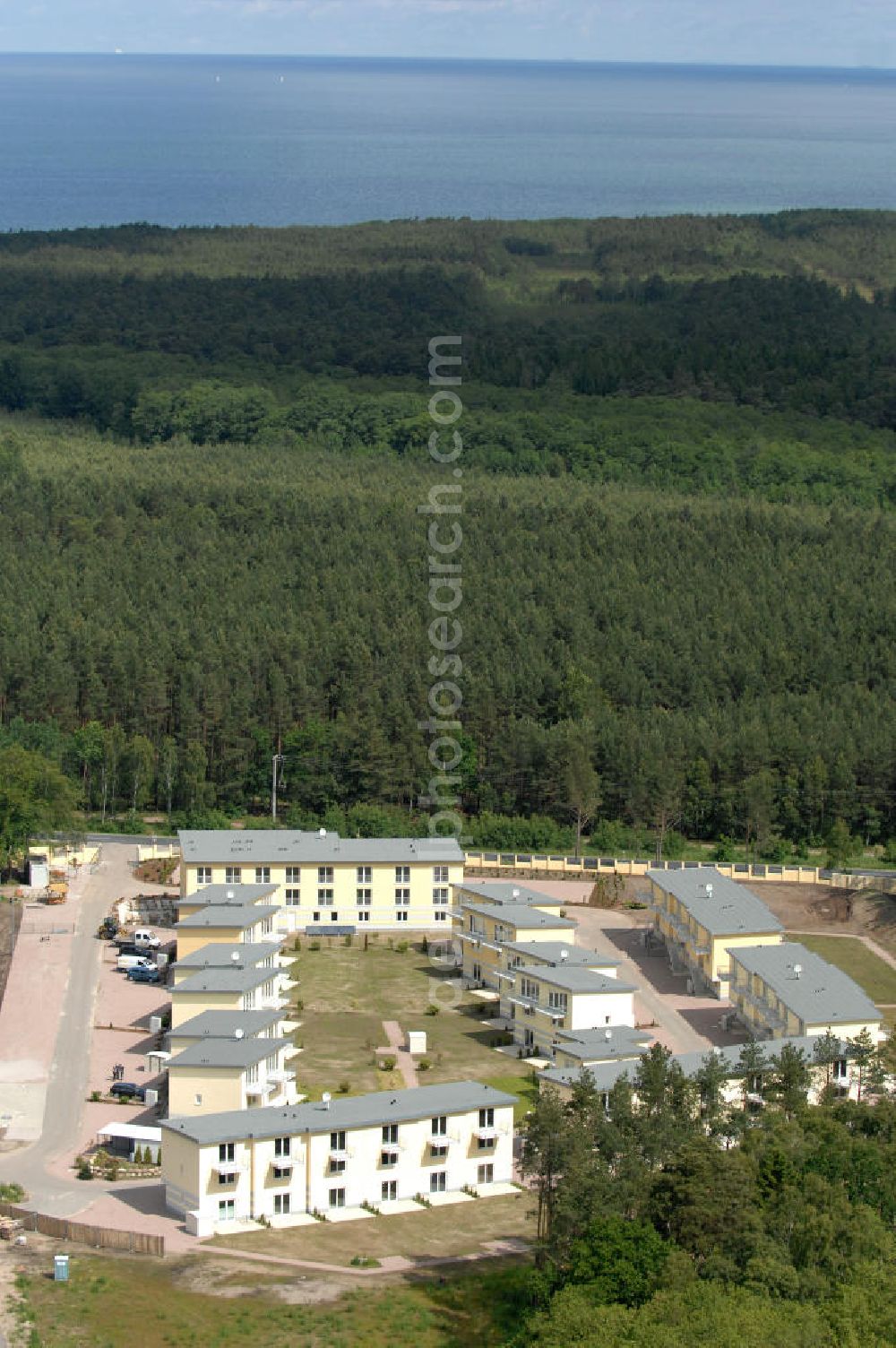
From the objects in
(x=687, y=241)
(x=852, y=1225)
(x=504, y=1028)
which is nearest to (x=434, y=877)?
(x=504, y=1028)

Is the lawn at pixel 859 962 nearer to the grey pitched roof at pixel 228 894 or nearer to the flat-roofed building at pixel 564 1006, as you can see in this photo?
the flat-roofed building at pixel 564 1006

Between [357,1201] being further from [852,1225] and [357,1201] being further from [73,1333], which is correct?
[852,1225]

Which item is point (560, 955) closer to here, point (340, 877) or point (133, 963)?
point (340, 877)

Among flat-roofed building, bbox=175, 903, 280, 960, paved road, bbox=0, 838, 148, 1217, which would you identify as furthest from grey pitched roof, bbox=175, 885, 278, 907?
paved road, bbox=0, 838, 148, 1217

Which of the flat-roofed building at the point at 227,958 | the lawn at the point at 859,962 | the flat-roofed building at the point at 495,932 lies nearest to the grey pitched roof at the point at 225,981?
the flat-roofed building at the point at 227,958

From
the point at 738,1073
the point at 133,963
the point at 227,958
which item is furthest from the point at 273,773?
the point at 738,1073

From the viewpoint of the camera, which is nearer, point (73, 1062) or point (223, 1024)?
point (223, 1024)
